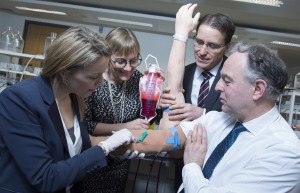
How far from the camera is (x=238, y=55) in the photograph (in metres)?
1.15

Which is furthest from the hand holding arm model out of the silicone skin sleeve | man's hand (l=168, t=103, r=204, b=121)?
man's hand (l=168, t=103, r=204, b=121)

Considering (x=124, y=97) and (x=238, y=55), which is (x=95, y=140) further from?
(x=238, y=55)

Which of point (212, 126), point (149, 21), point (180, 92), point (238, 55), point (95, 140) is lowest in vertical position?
point (95, 140)

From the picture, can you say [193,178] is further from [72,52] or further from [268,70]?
[72,52]

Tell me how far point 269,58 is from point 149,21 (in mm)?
5768

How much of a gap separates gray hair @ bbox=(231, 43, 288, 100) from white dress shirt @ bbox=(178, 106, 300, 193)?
105 millimetres

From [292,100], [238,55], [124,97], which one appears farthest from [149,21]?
[238,55]

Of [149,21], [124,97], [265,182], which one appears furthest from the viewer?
[149,21]

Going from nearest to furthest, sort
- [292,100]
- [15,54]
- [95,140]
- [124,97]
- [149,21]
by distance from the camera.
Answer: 1. [95,140]
2. [124,97]
3. [15,54]
4. [292,100]
5. [149,21]

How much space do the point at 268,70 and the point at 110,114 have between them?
83 cm

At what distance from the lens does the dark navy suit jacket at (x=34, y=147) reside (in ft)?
3.24

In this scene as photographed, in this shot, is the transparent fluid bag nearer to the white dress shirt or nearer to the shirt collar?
the white dress shirt

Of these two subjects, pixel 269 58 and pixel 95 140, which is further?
pixel 95 140

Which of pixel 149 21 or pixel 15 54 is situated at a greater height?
pixel 149 21
